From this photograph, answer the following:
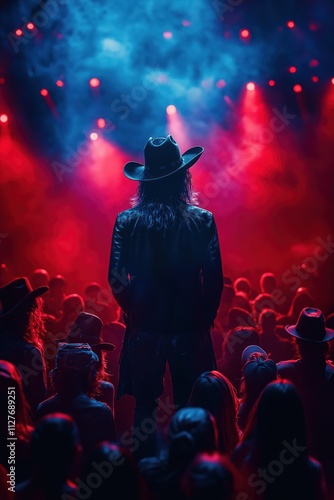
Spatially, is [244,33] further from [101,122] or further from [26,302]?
[26,302]

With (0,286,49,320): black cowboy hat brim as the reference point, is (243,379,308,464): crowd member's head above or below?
below

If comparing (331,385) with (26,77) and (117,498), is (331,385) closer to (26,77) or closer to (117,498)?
(117,498)

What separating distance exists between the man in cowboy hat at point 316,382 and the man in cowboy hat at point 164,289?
67 cm

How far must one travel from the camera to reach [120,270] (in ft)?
10.7

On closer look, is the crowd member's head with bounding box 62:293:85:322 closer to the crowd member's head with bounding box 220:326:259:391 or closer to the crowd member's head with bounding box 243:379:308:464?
the crowd member's head with bounding box 220:326:259:391

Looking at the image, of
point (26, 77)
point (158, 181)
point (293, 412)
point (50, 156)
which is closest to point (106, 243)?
point (50, 156)

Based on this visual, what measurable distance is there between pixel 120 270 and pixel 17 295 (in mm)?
934

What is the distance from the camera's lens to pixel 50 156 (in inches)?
504

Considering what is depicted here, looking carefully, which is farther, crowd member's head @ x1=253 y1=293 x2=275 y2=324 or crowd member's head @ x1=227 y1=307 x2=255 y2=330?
crowd member's head @ x1=253 y1=293 x2=275 y2=324

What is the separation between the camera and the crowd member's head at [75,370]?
280cm

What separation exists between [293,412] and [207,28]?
11216 millimetres

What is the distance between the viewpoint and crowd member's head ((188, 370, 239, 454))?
8.64ft

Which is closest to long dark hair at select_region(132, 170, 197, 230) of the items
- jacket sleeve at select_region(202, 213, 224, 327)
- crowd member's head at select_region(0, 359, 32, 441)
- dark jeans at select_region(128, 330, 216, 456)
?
jacket sleeve at select_region(202, 213, 224, 327)

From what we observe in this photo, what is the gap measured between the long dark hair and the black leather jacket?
45 millimetres
